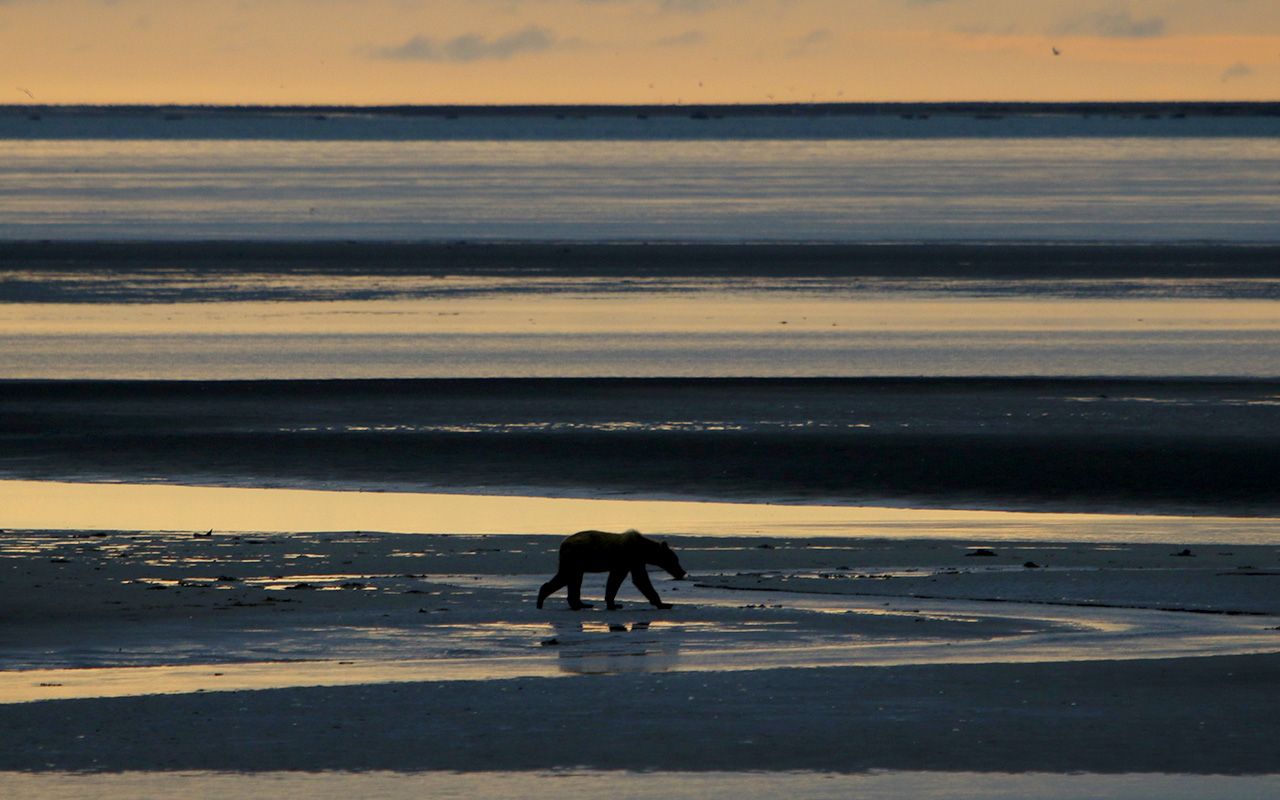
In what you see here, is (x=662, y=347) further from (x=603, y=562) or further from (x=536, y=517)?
(x=603, y=562)

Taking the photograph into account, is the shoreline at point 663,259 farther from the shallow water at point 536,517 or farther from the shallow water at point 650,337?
the shallow water at point 536,517

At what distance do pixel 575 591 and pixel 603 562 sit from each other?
28 cm

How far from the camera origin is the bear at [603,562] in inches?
515

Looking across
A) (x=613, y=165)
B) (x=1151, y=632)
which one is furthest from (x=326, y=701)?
(x=613, y=165)

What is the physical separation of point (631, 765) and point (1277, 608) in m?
5.60

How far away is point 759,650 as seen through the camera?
12016 mm

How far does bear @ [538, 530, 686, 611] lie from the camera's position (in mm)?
13078

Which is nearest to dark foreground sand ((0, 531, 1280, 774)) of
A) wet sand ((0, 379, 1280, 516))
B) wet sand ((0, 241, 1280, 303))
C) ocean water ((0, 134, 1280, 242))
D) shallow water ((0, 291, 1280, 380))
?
wet sand ((0, 379, 1280, 516))

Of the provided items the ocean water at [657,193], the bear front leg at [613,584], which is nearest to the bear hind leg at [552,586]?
the bear front leg at [613,584]

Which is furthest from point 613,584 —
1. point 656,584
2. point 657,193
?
point 657,193

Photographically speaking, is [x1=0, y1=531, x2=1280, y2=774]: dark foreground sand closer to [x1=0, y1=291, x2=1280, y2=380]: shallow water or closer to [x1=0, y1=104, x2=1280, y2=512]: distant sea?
[x1=0, y1=104, x2=1280, y2=512]: distant sea

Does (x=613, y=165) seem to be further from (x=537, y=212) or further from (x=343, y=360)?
(x=343, y=360)

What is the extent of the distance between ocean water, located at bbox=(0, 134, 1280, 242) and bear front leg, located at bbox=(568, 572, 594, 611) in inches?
1799

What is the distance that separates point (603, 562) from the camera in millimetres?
13164
